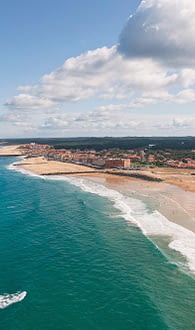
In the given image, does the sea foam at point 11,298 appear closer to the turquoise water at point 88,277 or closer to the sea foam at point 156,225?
the turquoise water at point 88,277

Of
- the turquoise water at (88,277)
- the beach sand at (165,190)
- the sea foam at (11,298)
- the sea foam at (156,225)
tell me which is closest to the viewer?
the turquoise water at (88,277)

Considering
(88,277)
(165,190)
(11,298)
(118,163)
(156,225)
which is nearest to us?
(11,298)

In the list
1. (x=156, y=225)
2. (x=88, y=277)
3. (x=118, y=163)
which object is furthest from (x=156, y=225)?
(x=118, y=163)

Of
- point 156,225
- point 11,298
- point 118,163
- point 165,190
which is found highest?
point 118,163

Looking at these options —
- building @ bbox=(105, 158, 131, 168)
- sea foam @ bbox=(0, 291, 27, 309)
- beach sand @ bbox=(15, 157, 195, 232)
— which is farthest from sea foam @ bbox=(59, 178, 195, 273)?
building @ bbox=(105, 158, 131, 168)

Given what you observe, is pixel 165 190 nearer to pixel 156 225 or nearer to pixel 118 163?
pixel 156 225

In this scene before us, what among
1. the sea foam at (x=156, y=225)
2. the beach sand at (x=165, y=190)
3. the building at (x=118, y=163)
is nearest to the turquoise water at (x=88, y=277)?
the sea foam at (x=156, y=225)

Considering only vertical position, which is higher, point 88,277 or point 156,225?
point 156,225
